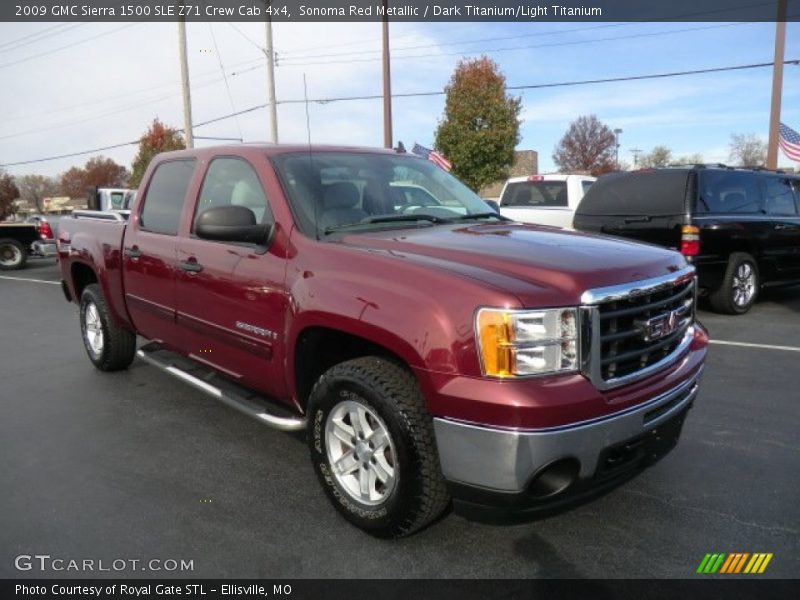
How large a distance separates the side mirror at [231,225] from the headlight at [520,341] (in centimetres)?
141

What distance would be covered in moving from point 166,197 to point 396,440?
2830mm

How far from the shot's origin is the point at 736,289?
8.16 metres

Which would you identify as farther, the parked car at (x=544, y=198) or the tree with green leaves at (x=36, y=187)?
the tree with green leaves at (x=36, y=187)

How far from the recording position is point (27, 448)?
3969 mm

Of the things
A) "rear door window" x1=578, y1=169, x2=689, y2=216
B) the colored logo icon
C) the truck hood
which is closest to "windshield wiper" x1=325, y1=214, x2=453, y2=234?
the truck hood

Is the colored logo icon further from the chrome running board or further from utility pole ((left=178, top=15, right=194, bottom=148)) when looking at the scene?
utility pole ((left=178, top=15, right=194, bottom=148))

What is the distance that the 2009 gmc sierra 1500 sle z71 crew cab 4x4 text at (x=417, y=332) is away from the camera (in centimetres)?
233

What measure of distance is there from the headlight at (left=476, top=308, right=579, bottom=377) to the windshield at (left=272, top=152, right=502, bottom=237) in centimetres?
120

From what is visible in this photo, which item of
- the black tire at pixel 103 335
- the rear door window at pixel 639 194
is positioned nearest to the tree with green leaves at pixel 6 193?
the black tire at pixel 103 335

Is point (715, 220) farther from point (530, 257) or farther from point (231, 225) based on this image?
point (231, 225)

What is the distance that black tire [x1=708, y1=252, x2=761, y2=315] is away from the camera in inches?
314

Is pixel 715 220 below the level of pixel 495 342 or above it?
above

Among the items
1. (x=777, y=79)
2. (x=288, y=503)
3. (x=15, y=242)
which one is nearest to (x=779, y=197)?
(x=288, y=503)

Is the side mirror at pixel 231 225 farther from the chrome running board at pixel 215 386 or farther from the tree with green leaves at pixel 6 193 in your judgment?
the tree with green leaves at pixel 6 193
